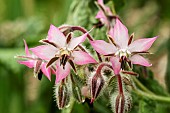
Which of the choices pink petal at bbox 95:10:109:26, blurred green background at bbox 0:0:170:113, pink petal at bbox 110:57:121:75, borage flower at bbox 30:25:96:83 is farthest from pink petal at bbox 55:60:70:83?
blurred green background at bbox 0:0:170:113

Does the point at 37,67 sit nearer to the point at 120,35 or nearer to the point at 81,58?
the point at 81,58

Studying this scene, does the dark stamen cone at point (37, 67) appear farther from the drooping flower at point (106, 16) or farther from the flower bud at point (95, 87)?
the drooping flower at point (106, 16)

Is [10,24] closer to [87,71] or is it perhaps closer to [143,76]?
[143,76]

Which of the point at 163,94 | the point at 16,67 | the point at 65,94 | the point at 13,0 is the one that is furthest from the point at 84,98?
the point at 13,0

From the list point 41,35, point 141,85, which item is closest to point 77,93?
point 141,85

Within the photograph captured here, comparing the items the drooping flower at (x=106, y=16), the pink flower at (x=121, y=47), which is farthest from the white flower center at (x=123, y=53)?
the drooping flower at (x=106, y=16)

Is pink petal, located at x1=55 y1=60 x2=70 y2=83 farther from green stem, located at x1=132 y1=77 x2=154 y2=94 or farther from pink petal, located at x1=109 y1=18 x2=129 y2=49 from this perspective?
green stem, located at x1=132 y1=77 x2=154 y2=94
